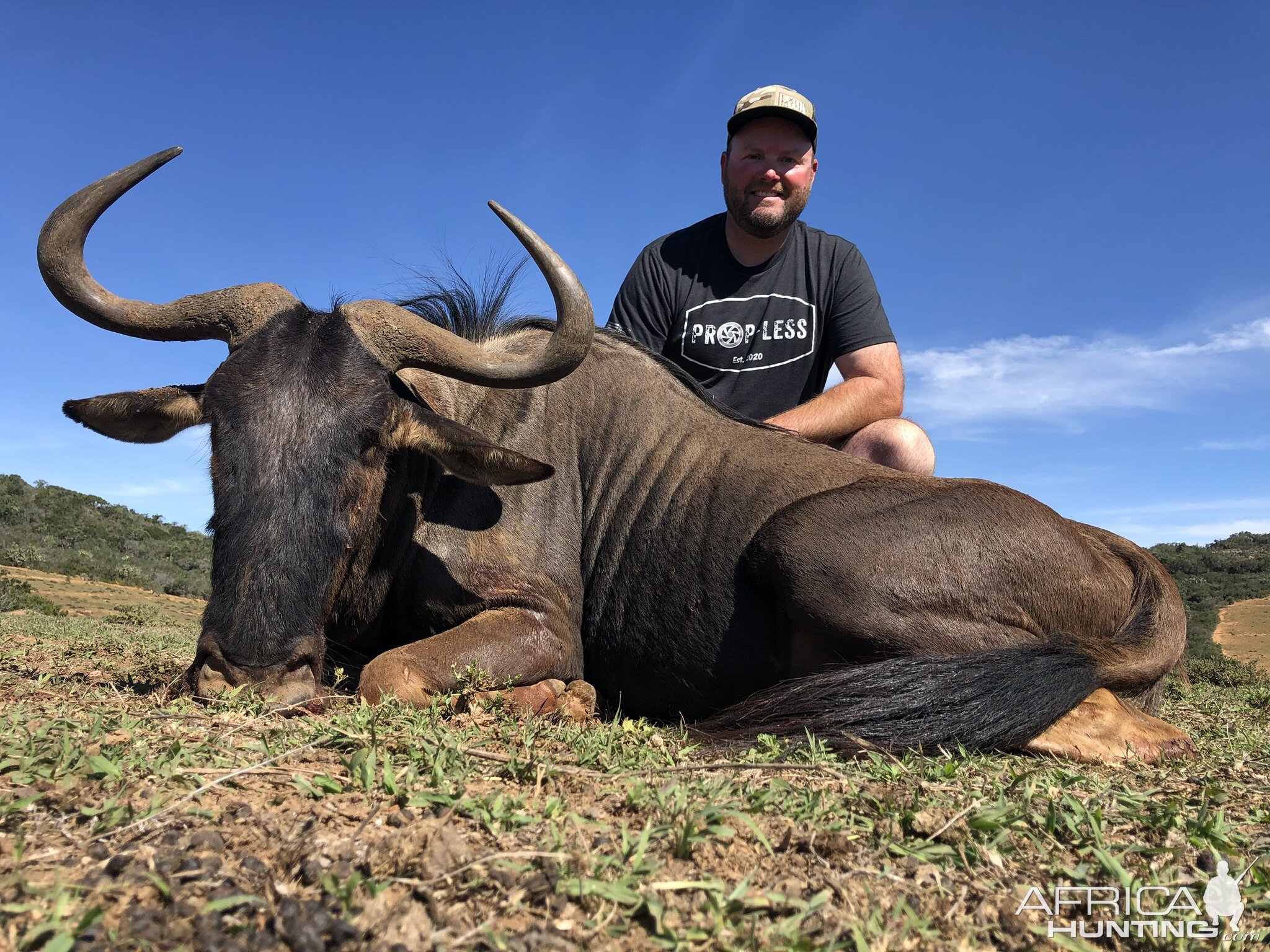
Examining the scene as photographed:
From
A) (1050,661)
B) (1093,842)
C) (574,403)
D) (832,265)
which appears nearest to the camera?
(1093,842)

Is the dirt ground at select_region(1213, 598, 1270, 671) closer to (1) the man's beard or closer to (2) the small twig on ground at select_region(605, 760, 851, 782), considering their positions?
(1) the man's beard

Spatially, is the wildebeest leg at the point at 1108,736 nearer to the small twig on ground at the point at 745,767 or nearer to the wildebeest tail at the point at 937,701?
the wildebeest tail at the point at 937,701

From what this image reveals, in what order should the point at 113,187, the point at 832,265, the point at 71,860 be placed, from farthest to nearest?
the point at 832,265 → the point at 113,187 → the point at 71,860

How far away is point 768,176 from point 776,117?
52cm

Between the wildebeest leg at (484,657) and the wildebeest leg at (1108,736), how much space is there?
2.15m

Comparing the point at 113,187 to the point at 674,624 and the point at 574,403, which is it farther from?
the point at 674,624

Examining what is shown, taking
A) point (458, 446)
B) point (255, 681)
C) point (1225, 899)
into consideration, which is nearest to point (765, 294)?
point (458, 446)

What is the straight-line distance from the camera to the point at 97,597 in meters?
17.0

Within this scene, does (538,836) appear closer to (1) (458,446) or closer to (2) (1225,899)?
(2) (1225,899)

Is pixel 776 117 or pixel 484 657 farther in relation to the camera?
pixel 776 117

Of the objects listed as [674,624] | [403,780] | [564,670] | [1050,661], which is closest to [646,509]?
[674,624]

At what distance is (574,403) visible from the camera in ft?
16.2

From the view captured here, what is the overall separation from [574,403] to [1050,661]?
2.78 meters

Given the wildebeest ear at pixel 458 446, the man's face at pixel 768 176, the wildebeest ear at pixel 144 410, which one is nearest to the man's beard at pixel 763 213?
the man's face at pixel 768 176
